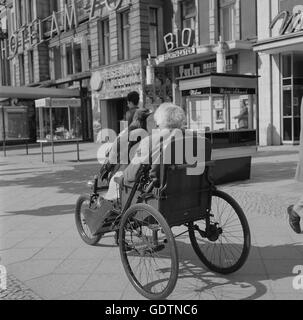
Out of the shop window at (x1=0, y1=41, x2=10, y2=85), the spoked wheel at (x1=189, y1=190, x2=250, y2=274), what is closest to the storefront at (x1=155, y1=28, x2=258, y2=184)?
the spoked wheel at (x1=189, y1=190, x2=250, y2=274)

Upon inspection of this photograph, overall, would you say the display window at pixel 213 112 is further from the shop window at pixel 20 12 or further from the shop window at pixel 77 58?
the shop window at pixel 20 12

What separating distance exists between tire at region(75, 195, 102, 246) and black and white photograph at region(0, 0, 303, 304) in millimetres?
20

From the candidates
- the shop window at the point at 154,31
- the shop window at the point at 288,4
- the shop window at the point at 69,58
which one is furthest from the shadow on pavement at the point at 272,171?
the shop window at the point at 69,58

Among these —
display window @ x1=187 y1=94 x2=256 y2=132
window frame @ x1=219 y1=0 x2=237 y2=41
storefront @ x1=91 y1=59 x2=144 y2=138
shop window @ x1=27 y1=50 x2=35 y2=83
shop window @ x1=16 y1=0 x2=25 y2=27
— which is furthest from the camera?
shop window @ x1=16 y1=0 x2=25 y2=27

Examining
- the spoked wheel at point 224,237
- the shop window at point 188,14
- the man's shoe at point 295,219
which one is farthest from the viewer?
the shop window at point 188,14

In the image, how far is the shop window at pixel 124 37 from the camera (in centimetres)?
2425

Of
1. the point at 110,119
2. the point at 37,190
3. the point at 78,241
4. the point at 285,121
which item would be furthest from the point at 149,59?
the point at 78,241

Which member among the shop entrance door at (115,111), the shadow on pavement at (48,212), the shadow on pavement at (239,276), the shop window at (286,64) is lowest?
the shadow on pavement at (239,276)

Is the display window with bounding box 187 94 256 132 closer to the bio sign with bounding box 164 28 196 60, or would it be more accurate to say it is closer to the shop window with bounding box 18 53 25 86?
the bio sign with bounding box 164 28 196 60

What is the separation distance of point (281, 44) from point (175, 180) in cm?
1292

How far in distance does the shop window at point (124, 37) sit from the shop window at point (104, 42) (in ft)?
4.77

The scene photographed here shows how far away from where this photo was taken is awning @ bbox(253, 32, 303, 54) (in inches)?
585

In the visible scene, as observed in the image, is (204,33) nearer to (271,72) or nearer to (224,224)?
(271,72)

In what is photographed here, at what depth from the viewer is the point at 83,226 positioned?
5.60 metres
